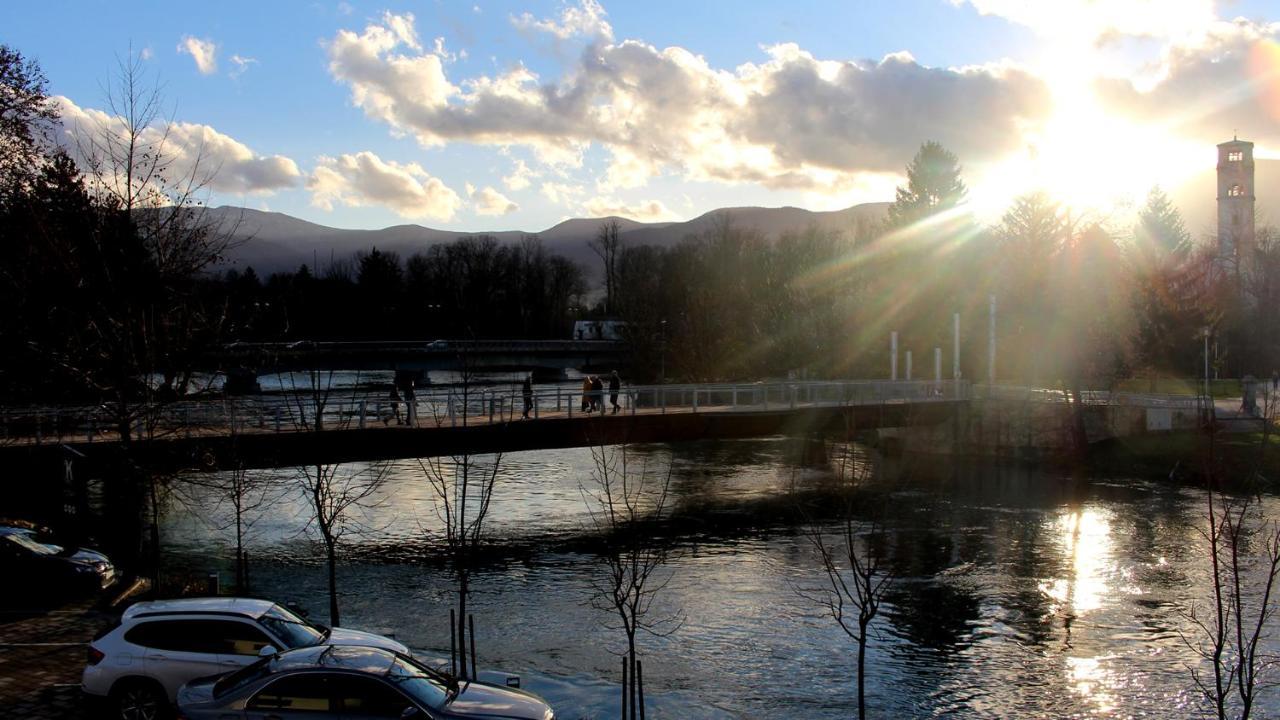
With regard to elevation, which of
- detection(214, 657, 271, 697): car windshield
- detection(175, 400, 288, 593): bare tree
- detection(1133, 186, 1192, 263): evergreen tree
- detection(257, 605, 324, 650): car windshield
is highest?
detection(1133, 186, 1192, 263): evergreen tree

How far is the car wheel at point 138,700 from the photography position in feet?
43.4

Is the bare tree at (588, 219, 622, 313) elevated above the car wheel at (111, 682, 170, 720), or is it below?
above

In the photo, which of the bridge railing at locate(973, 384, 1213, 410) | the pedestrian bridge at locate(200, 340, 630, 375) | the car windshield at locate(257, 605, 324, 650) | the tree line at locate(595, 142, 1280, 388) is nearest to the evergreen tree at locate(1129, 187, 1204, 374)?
the tree line at locate(595, 142, 1280, 388)

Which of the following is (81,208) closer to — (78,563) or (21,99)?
(78,563)

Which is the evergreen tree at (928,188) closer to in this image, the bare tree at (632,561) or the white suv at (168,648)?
the bare tree at (632,561)

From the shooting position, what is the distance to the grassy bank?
152ft

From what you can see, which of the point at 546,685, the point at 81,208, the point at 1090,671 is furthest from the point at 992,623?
the point at 81,208

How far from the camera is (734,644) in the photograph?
21.8 m

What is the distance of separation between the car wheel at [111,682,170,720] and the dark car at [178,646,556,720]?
191 centimetres

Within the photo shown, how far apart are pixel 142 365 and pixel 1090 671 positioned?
20076 millimetres

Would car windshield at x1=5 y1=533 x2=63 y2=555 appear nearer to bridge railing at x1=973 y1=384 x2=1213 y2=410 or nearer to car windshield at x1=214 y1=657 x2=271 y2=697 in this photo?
car windshield at x1=214 y1=657 x2=271 y2=697

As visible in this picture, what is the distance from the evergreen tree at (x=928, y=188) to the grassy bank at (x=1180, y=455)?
43504 millimetres

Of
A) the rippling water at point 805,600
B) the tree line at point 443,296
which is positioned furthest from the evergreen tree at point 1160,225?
the tree line at point 443,296

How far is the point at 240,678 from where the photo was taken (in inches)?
452
